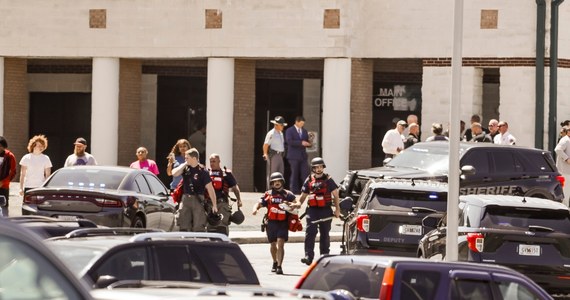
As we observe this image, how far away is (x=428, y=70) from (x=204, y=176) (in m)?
16.1

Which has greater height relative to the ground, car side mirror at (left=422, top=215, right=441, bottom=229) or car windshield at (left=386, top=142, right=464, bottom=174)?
car windshield at (left=386, top=142, right=464, bottom=174)

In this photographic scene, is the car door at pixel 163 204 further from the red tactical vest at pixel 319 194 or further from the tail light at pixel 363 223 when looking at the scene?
the tail light at pixel 363 223

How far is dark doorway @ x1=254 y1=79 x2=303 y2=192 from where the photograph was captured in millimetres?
41281

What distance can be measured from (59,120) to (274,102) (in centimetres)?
589

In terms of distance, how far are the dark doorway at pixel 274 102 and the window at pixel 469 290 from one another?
1182 inches

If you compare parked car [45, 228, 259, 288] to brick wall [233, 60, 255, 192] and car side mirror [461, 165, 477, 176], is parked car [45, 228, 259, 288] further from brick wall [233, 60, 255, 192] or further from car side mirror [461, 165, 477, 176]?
brick wall [233, 60, 255, 192]

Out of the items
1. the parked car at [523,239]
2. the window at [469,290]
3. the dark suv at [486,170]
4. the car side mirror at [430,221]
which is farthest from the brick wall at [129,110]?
the window at [469,290]

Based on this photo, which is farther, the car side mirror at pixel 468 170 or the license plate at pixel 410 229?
the car side mirror at pixel 468 170

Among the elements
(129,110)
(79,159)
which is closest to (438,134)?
(79,159)

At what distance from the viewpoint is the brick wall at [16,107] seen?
136 feet

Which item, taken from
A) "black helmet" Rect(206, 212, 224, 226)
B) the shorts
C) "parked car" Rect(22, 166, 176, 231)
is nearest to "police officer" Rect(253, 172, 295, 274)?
the shorts

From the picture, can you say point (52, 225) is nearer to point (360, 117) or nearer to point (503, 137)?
point (503, 137)

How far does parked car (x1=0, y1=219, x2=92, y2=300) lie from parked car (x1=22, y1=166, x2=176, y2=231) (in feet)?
58.2

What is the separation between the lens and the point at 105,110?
40.3 metres
